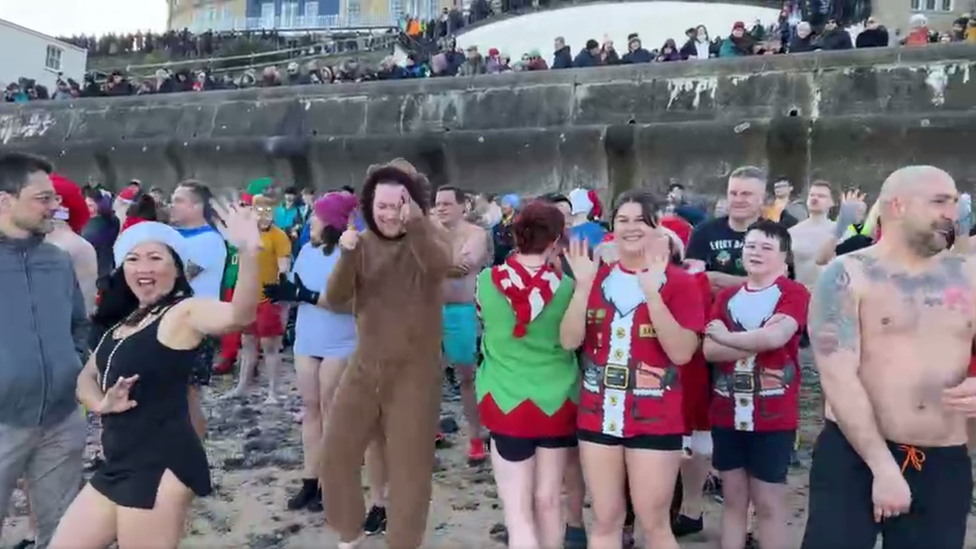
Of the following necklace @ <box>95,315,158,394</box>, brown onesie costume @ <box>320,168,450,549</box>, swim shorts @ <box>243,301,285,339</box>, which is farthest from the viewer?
swim shorts @ <box>243,301,285,339</box>

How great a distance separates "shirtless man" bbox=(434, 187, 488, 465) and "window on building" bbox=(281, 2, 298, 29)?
45.5m

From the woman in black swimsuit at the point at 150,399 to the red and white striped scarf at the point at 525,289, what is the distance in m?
1.13

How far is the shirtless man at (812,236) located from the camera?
20.9 feet

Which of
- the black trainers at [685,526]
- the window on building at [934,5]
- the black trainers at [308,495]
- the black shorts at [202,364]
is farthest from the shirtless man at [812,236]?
the window on building at [934,5]

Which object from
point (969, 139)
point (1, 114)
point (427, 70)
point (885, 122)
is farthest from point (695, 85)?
point (1, 114)

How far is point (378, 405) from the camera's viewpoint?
424 cm

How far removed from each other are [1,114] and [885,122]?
728 inches

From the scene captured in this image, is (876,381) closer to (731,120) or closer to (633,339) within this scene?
(633,339)

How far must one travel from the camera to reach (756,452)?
420 cm

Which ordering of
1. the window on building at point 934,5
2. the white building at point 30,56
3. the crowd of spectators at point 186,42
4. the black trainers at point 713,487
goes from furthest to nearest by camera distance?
the crowd of spectators at point 186,42 → the white building at point 30,56 → the window on building at point 934,5 → the black trainers at point 713,487

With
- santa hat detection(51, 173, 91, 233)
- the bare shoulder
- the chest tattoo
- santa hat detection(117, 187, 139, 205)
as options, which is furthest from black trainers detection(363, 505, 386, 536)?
santa hat detection(117, 187, 139, 205)

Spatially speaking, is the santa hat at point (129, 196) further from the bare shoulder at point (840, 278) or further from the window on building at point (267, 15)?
the window on building at point (267, 15)

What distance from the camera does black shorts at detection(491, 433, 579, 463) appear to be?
397cm

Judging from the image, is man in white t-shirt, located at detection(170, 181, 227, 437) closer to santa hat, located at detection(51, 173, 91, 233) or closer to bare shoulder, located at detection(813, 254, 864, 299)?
santa hat, located at detection(51, 173, 91, 233)
